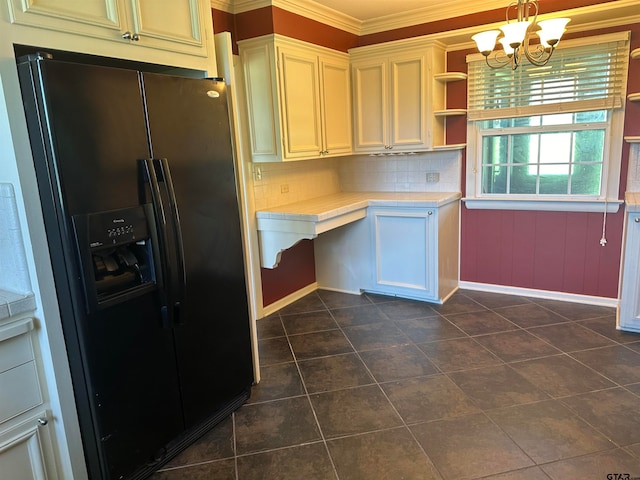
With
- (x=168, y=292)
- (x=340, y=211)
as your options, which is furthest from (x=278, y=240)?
(x=168, y=292)

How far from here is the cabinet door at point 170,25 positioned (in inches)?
71.0

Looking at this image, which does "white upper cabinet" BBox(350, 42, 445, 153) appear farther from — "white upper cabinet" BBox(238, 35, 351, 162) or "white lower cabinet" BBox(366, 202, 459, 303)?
"white lower cabinet" BBox(366, 202, 459, 303)

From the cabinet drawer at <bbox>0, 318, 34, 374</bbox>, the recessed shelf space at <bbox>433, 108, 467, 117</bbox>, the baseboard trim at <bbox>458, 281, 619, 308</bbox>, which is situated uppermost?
the recessed shelf space at <bbox>433, 108, 467, 117</bbox>

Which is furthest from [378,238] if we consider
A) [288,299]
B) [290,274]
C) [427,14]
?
[427,14]

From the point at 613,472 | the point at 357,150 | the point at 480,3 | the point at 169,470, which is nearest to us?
the point at 613,472

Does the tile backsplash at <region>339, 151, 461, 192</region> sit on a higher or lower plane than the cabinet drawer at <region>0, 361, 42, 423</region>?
higher

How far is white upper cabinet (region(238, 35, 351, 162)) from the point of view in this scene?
10.5 feet

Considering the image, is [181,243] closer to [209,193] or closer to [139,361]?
[209,193]

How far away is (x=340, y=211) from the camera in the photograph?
3.47m

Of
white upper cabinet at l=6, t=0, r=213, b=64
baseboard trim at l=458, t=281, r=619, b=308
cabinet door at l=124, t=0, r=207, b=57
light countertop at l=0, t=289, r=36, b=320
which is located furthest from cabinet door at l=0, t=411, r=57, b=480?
baseboard trim at l=458, t=281, r=619, b=308

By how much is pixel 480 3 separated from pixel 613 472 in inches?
127

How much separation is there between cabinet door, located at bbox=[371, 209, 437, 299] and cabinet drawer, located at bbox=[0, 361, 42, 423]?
→ 2.82 metres

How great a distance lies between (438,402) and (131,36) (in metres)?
2.26

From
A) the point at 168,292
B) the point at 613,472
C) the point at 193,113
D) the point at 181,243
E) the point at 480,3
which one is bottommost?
the point at 613,472
